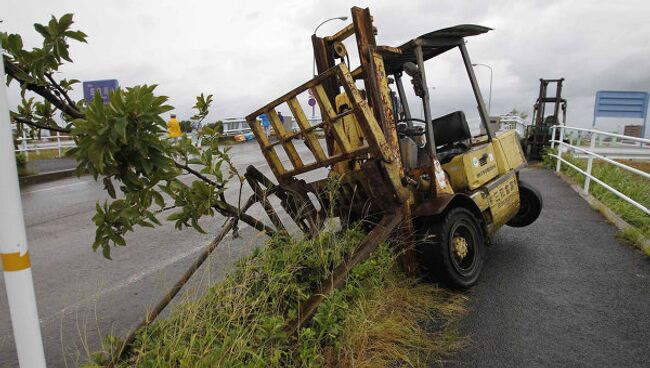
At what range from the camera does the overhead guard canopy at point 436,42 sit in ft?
14.9

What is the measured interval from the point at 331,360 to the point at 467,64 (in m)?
3.93

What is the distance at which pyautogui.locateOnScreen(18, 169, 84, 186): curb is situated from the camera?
1308 centimetres

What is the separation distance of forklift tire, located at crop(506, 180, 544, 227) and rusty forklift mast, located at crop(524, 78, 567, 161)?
11292 millimetres

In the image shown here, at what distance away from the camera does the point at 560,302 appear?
13.7 ft

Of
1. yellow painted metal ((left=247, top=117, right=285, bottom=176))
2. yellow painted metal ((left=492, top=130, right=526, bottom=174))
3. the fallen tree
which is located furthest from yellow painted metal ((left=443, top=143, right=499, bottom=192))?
the fallen tree

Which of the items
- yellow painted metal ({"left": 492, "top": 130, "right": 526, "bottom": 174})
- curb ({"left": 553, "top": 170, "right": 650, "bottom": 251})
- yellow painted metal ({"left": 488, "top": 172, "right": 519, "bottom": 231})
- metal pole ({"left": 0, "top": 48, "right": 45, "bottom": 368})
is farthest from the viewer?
yellow painted metal ({"left": 492, "top": 130, "right": 526, "bottom": 174})

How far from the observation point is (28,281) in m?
1.76

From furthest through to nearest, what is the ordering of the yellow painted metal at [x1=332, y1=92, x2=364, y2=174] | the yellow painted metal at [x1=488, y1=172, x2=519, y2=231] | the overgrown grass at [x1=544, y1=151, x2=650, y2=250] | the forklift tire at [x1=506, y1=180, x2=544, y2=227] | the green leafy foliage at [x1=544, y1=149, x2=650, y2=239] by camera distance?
1. the green leafy foliage at [x1=544, y1=149, x2=650, y2=239]
2. the overgrown grass at [x1=544, y1=151, x2=650, y2=250]
3. the forklift tire at [x1=506, y1=180, x2=544, y2=227]
4. the yellow painted metal at [x1=488, y1=172, x2=519, y2=231]
5. the yellow painted metal at [x1=332, y1=92, x2=364, y2=174]

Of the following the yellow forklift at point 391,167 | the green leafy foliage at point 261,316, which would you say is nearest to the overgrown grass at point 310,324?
the green leafy foliage at point 261,316

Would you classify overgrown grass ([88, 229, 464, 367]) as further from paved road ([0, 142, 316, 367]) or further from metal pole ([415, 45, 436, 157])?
metal pole ([415, 45, 436, 157])


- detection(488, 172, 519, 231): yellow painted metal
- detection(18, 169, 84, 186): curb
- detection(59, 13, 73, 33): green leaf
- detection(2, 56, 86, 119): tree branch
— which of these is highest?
detection(59, 13, 73, 33): green leaf

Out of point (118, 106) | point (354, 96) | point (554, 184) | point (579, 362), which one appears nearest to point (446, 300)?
point (579, 362)

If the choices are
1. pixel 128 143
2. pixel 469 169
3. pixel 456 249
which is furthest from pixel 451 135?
pixel 128 143

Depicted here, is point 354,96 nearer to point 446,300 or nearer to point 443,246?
point 443,246
